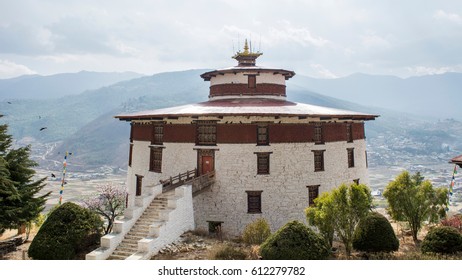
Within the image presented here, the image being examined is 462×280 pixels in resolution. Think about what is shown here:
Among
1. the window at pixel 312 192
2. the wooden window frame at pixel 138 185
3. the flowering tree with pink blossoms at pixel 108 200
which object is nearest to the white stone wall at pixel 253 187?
the window at pixel 312 192

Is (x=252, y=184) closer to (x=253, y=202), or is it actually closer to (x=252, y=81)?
(x=253, y=202)

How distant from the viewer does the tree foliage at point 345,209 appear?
57.8 ft

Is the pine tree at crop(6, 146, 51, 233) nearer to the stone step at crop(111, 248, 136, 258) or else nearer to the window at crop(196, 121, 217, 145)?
the stone step at crop(111, 248, 136, 258)

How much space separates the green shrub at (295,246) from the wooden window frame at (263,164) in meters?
7.77

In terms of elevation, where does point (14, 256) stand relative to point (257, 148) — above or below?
below

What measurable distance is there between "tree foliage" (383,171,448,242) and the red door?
38.5ft

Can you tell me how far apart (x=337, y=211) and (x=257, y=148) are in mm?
8101

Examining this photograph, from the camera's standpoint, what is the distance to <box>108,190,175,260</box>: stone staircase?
18.4 metres

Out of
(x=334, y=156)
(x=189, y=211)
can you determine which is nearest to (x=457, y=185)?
(x=334, y=156)

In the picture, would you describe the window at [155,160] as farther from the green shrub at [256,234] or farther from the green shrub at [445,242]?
the green shrub at [445,242]

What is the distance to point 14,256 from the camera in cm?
2045

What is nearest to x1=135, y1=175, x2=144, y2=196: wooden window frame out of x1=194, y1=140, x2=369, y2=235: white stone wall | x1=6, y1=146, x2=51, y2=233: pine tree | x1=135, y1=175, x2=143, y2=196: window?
x1=135, y1=175, x2=143, y2=196: window

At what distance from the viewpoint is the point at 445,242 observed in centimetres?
1706
